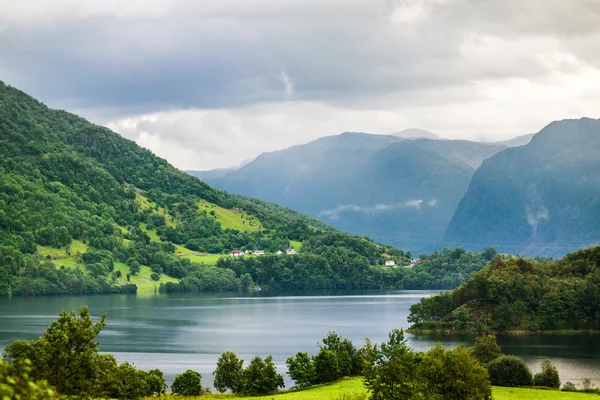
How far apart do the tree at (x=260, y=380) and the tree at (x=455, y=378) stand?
77.3 ft

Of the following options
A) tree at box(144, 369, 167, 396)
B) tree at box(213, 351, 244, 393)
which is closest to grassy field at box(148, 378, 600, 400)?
tree at box(213, 351, 244, 393)

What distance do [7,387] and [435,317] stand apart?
5621 inches

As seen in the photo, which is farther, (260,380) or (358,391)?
(260,380)

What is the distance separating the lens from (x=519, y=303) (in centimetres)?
14988

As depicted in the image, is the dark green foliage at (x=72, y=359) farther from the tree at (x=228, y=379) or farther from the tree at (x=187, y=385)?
the tree at (x=228, y=379)

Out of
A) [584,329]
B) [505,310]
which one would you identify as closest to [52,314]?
[505,310]

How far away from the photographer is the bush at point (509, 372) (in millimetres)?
89875

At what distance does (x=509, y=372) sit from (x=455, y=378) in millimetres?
27621

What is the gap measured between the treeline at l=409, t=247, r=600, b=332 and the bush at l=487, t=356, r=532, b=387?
56102 millimetres

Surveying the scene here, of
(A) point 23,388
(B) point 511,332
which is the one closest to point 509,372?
(B) point 511,332

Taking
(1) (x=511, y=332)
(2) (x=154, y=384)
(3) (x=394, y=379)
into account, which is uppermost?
(3) (x=394, y=379)

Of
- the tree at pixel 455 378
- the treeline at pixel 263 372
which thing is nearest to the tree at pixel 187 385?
the treeline at pixel 263 372

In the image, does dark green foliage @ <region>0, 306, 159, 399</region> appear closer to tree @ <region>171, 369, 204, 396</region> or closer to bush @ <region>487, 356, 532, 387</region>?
tree @ <region>171, 369, 204, 396</region>

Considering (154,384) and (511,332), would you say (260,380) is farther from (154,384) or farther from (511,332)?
(511,332)
